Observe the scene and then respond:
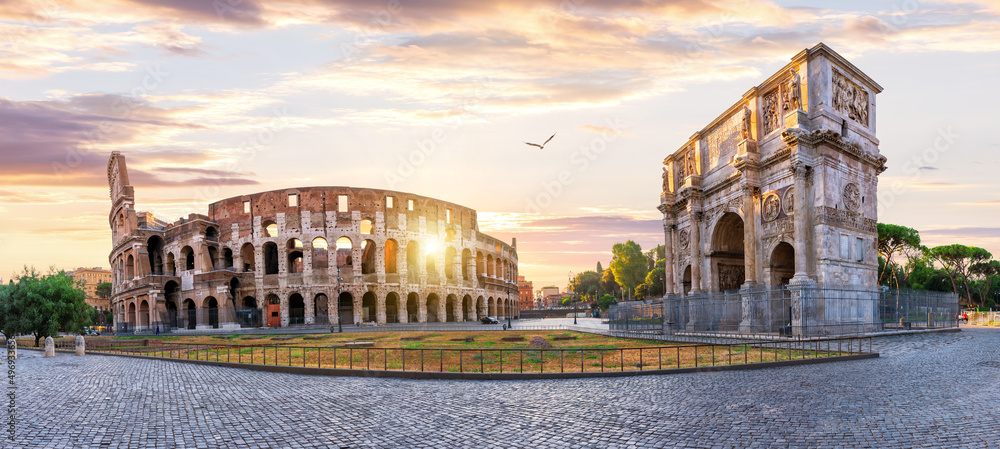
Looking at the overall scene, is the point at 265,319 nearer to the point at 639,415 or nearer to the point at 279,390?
the point at 279,390

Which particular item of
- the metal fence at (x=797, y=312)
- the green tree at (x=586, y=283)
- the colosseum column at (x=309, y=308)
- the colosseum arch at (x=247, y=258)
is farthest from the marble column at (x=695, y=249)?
the green tree at (x=586, y=283)

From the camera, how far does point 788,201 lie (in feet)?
88.3

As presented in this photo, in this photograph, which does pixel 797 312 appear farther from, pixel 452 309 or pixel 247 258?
pixel 247 258

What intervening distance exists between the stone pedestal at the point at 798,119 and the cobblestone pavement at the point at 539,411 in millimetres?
13547

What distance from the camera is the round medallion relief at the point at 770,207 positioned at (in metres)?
27.6

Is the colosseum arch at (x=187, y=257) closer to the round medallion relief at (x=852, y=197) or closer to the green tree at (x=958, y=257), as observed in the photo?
the round medallion relief at (x=852, y=197)

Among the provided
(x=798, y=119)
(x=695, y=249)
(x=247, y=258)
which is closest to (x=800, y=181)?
(x=798, y=119)

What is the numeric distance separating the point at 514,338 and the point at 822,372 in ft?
60.7

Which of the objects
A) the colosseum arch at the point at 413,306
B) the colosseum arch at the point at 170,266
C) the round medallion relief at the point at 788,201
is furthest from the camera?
the colosseum arch at the point at 170,266

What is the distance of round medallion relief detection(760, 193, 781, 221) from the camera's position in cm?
2757

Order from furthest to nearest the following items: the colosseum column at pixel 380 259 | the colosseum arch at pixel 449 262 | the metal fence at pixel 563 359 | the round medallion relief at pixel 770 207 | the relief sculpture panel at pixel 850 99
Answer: the colosseum arch at pixel 449 262
the colosseum column at pixel 380 259
the round medallion relief at pixel 770 207
the relief sculpture panel at pixel 850 99
the metal fence at pixel 563 359

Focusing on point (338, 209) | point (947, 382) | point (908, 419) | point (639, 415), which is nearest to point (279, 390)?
point (639, 415)

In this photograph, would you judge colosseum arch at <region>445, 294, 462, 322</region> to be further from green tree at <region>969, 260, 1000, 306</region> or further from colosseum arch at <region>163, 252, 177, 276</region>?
green tree at <region>969, 260, 1000, 306</region>

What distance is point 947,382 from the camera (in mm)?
11258
